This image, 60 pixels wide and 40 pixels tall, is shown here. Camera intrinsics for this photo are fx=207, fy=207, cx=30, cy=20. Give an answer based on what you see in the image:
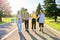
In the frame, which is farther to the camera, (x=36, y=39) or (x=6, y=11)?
(x=6, y=11)

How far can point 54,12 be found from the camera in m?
51.8

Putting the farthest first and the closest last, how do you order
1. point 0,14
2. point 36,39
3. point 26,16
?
point 0,14 → point 26,16 → point 36,39

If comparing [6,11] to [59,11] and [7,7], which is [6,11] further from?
[59,11]

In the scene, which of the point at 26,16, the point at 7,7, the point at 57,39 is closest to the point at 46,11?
the point at 7,7

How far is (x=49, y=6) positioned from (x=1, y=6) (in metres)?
12.0

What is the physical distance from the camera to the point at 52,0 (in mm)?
54125

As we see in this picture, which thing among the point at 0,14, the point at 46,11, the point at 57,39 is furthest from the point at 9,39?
the point at 46,11

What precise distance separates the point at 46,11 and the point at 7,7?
9.87 metres

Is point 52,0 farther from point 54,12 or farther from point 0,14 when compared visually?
point 0,14

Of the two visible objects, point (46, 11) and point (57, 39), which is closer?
point (57, 39)

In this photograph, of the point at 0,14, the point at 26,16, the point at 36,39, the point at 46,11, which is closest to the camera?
the point at 36,39

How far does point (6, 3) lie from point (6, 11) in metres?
2.30

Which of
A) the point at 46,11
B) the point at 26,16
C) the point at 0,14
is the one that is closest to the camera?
the point at 26,16

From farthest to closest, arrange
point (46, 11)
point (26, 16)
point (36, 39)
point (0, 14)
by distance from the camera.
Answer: point (46, 11)
point (0, 14)
point (26, 16)
point (36, 39)
